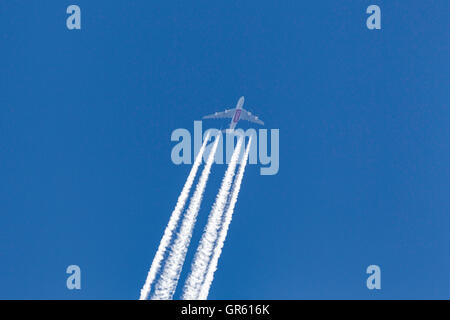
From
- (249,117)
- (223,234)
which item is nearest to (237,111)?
(249,117)

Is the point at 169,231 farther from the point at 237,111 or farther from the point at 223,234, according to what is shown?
the point at 237,111

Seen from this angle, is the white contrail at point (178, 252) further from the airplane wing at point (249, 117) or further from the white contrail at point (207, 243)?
the airplane wing at point (249, 117)

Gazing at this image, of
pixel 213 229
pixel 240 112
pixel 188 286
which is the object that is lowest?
pixel 188 286

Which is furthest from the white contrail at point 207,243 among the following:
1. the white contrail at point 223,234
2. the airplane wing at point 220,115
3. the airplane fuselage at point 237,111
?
the airplane wing at point 220,115
